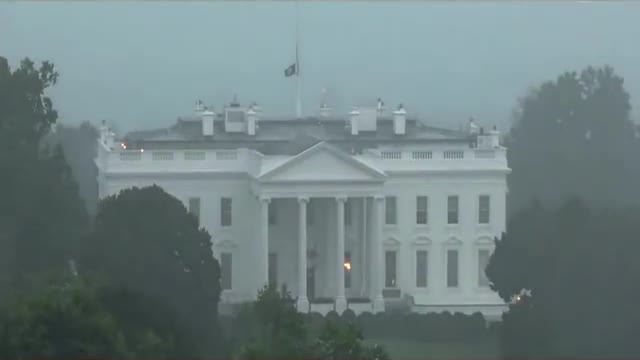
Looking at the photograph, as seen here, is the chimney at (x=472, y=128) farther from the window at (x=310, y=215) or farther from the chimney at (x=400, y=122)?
the window at (x=310, y=215)

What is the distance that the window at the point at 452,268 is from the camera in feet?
167

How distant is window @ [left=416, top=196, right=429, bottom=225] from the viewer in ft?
169

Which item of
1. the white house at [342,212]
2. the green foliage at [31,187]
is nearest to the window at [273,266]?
the white house at [342,212]

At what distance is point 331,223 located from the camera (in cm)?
5056

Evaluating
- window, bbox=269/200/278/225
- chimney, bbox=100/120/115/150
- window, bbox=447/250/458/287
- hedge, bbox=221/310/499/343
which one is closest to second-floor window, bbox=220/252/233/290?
window, bbox=269/200/278/225

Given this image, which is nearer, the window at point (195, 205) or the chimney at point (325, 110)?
the window at point (195, 205)

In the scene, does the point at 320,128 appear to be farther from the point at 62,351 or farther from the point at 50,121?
the point at 62,351

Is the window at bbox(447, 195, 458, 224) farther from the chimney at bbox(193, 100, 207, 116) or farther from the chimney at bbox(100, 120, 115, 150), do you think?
the chimney at bbox(100, 120, 115, 150)

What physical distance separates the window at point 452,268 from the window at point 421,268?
0.56 meters

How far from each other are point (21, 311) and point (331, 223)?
2719 cm

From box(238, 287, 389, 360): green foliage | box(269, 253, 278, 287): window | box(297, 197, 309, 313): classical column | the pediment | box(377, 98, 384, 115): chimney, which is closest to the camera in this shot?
box(238, 287, 389, 360): green foliage

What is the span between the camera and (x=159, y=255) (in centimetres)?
3669

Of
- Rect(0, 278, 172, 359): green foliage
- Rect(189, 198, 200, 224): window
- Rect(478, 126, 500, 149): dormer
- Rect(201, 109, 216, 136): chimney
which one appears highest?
Rect(201, 109, 216, 136): chimney

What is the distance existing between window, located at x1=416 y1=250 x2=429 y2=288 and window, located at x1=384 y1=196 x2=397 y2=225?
1.03 meters
